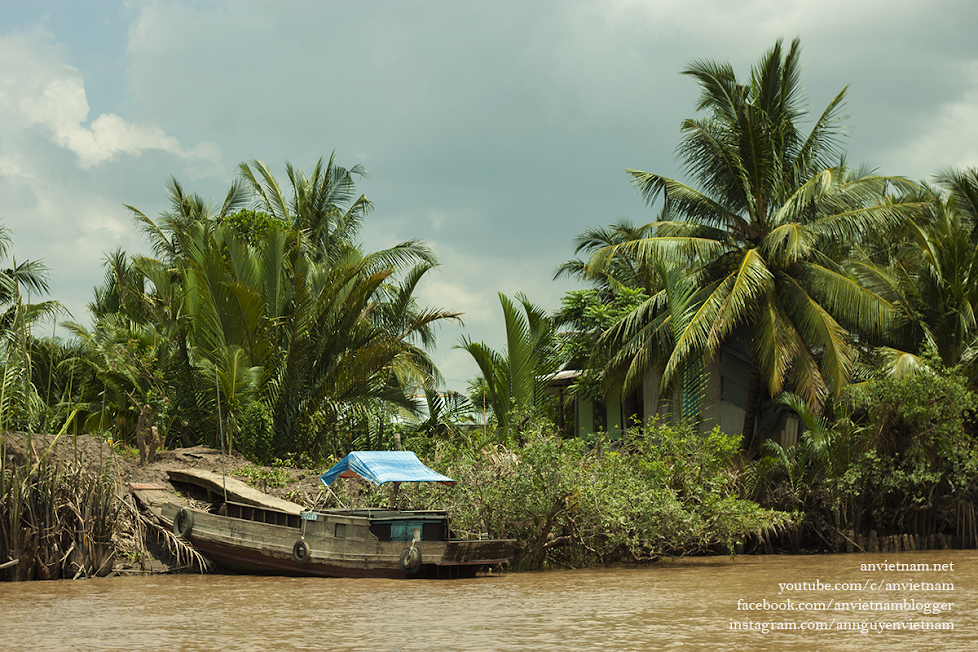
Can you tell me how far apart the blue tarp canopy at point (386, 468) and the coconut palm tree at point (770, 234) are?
21.9ft

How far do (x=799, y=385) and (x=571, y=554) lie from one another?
21.5 ft

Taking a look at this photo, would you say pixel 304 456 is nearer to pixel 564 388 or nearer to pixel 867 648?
pixel 564 388

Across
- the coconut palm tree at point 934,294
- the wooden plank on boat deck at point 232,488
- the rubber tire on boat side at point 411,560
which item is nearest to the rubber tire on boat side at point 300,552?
the wooden plank on boat deck at point 232,488

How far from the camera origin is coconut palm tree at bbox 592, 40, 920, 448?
18781 mm

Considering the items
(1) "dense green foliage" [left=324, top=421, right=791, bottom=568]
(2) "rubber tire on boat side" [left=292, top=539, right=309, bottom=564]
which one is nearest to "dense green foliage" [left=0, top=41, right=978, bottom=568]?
(1) "dense green foliage" [left=324, top=421, right=791, bottom=568]

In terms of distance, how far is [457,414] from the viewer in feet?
76.3

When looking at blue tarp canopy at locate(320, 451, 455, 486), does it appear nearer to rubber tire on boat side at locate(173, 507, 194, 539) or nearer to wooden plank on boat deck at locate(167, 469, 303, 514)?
wooden plank on boat deck at locate(167, 469, 303, 514)

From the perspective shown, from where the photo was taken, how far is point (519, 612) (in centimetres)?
1000

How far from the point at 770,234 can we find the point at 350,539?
11158 millimetres

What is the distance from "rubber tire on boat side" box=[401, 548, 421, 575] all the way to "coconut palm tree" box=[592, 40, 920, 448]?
7.79 metres

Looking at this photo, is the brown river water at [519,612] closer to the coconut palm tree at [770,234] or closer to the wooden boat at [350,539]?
the wooden boat at [350,539]

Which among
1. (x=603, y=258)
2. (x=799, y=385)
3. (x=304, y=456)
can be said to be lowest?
(x=304, y=456)

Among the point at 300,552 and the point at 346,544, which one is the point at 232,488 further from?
the point at 346,544

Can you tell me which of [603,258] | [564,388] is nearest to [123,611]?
[603,258]
